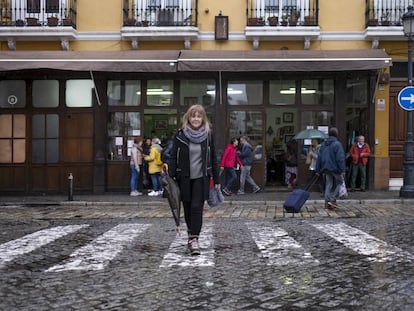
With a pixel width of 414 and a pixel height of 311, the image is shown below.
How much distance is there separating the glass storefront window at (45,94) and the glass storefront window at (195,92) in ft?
12.6

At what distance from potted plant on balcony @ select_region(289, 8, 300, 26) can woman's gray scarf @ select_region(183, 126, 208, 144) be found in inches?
418

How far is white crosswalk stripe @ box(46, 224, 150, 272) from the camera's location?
630cm

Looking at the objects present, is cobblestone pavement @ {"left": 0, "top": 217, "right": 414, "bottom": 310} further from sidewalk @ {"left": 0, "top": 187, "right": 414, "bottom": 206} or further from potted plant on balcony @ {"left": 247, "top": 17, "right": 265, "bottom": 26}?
potted plant on balcony @ {"left": 247, "top": 17, "right": 265, "bottom": 26}

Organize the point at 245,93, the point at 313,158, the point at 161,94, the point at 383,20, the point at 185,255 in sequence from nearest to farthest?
the point at 185,255 → the point at 313,158 → the point at 383,20 → the point at 245,93 → the point at 161,94

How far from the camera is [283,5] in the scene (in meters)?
16.9

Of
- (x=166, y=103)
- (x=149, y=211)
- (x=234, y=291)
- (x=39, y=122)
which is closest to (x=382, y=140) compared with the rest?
(x=166, y=103)

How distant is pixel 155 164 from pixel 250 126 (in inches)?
125

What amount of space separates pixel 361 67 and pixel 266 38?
3005 millimetres

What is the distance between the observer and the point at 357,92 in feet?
55.9

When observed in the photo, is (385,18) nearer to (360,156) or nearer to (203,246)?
(360,156)

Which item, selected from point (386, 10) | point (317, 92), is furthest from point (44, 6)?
point (386, 10)

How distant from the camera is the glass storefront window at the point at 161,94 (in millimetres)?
17047

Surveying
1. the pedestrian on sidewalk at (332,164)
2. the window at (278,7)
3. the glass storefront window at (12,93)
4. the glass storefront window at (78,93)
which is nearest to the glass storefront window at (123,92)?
the glass storefront window at (78,93)

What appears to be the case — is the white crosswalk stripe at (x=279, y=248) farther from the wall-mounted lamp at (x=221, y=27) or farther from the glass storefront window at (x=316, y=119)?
the wall-mounted lamp at (x=221, y=27)
